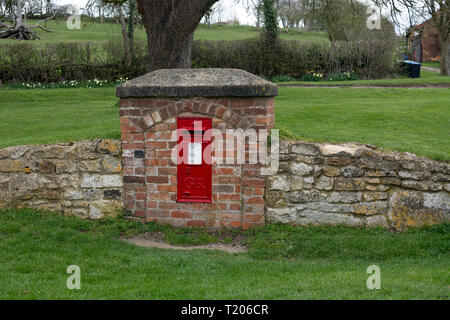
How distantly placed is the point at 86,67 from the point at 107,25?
1002 inches

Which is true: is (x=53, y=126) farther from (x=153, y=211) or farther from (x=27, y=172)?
(x=153, y=211)

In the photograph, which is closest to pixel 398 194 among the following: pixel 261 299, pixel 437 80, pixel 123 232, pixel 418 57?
pixel 261 299

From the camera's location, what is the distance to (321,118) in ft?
34.7

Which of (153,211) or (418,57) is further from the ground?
(418,57)

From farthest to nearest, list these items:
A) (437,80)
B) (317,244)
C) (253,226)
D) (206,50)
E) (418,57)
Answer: (418,57) < (206,50) < (437,80) < (253,226) < (317,244)

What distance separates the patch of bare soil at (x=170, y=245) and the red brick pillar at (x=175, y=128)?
0.25 metres

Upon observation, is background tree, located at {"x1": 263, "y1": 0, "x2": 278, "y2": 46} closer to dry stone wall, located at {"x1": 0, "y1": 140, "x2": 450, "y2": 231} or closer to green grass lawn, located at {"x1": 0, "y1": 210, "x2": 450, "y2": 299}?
dry stone wall, located at {"x1": 0, "y1": 140, "x2": 450, "y2": 231}

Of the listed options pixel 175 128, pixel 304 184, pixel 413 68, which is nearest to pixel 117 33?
pixel 413 68

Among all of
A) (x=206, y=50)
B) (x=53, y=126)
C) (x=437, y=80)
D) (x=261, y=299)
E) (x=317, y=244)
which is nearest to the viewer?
(x=261, y=299)

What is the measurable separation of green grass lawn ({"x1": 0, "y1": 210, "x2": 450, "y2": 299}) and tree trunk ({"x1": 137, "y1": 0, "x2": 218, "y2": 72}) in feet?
18.0

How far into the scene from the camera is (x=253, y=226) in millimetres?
6793
